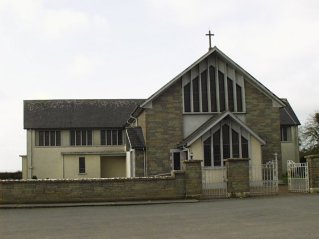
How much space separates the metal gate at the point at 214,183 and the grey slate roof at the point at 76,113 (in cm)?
2022

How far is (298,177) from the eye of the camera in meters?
25.5

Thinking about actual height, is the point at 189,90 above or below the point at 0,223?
above

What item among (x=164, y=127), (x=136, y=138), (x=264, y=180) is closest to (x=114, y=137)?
(x=136, y=138)

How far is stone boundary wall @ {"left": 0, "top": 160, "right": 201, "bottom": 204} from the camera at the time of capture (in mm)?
22178

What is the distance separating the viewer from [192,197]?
22625mm

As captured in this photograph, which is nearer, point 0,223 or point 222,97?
point 0,223

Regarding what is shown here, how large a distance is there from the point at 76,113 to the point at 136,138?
1809 cm

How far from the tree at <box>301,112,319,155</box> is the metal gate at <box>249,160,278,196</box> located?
3009cm

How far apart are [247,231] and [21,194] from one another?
12407mm

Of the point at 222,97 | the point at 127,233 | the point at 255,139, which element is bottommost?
the point at 127,233

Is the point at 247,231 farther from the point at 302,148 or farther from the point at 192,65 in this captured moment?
the point at 302,148

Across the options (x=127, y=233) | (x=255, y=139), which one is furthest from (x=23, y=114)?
(x=127, y=233)

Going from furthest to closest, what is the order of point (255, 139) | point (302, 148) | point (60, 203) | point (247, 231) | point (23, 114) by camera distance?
point (302, 148) → point (23, 114) → point (255, 139) → point (60, 203) → point (247, 231)

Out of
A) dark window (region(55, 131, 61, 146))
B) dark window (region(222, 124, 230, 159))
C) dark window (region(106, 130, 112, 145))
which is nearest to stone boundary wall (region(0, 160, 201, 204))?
dark window (region(222, 124, 230, 159))
